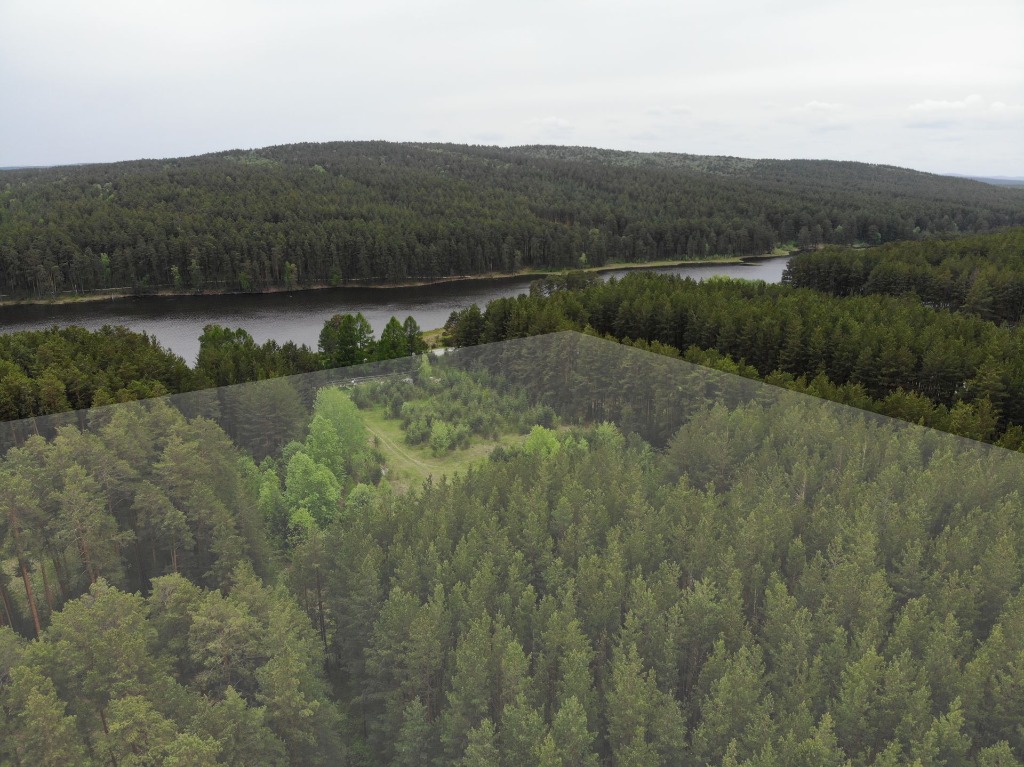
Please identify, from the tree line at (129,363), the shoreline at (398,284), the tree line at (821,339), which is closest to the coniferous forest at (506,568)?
the tree line at (129,363)

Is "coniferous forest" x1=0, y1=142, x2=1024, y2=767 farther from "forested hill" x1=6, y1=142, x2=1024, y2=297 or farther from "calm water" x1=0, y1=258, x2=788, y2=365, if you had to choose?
"forested hill" x1=6, y1=142, x2=1024, y2=297

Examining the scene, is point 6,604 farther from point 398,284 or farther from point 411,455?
point 398,284

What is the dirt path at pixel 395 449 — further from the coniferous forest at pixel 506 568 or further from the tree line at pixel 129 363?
the tree line at pixel 129 363

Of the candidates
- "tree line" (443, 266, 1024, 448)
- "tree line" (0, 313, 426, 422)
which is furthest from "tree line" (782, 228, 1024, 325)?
"tree line" (0, 313, 426, 422)

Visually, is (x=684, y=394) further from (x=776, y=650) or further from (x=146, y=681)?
(x=146, y=681)

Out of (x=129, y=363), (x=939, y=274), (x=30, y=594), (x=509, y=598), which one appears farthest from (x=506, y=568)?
(x=939, y=274)
